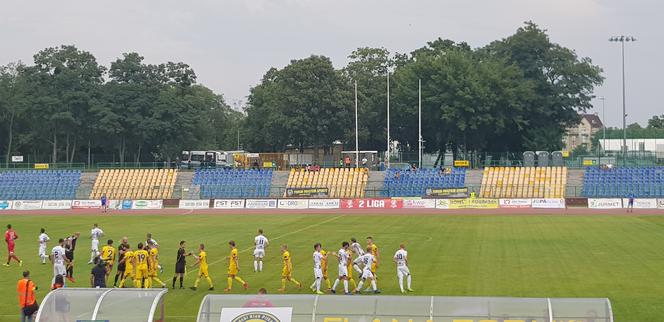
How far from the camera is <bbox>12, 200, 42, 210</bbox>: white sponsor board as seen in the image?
268 feet

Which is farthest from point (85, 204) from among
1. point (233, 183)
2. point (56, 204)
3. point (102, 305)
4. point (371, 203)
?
point (102, 305)

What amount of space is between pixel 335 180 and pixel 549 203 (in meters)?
23.3

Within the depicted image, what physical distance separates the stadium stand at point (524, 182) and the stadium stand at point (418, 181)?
9.27ft

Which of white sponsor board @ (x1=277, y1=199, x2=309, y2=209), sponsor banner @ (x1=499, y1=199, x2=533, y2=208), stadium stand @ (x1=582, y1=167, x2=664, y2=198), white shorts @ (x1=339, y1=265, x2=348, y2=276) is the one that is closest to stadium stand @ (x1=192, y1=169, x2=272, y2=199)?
white sponsor board @ (x1=277, y1=199, x2=309, y2=209)

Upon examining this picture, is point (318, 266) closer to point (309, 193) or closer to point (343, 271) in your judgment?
point (343, 271)


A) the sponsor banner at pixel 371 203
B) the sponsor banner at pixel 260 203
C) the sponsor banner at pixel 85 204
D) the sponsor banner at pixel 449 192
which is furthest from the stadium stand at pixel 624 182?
the sponsor banner at pixel 85 204

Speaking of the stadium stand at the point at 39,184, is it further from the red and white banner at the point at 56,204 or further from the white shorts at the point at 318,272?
the white shorts at the point at 318,272

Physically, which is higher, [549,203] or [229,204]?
[549,203]

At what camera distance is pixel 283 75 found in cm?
11488

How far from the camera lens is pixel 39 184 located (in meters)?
90.7

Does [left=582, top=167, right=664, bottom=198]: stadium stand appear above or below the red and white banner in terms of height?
above

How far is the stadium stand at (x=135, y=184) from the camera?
8988 cm

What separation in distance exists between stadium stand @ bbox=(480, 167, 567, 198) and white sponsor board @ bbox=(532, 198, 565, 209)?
632 cm

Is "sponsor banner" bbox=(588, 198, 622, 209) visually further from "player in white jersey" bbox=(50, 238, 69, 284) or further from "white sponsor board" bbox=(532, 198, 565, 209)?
"player in white jersey" bbox=(50, 238, 69, 284)
